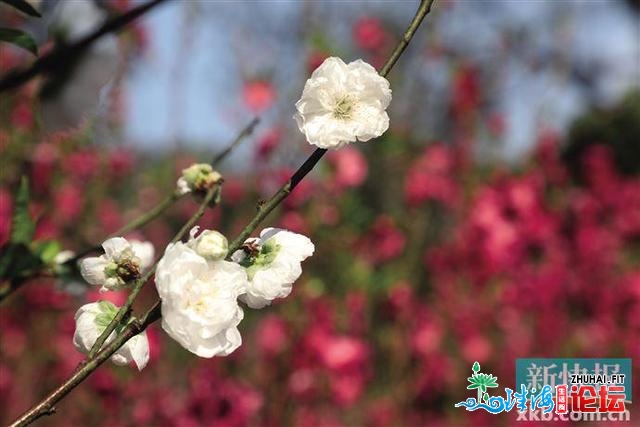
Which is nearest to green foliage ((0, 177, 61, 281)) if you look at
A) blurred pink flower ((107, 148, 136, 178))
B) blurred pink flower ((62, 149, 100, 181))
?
blurred pink flower ((62, 149, 100, 181))

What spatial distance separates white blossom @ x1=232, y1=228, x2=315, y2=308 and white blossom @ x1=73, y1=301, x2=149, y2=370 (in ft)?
0.20

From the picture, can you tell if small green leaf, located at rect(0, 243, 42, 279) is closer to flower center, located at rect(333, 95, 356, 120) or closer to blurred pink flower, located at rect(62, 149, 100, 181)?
flower center, located at rect(333, 95, 356, 120)

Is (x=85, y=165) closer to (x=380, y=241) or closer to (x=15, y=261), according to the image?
(x=380, y=241)

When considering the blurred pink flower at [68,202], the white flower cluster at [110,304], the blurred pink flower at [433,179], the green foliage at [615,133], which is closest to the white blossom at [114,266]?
the white flower cluster at [110,304]

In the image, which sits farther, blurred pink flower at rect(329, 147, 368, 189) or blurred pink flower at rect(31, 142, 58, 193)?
blurred pink flower at rect(329, 147, 368, 189)

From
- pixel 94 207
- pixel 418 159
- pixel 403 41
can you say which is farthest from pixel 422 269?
pixel 403 41

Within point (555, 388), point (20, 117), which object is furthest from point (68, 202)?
point (555, 388)

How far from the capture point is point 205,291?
0.37m

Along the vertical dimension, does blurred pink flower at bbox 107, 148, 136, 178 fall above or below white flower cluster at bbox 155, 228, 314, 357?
above

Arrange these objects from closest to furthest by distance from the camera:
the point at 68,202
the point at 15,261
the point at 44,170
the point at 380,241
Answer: the point at 15,261, the point at 44,170, the point at 380,241, the point at 68,202

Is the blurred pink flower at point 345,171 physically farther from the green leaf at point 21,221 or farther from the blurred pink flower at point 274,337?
the green leaf at point 21,221

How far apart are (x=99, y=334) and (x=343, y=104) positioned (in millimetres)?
186

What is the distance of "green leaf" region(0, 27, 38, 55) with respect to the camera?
486 mm

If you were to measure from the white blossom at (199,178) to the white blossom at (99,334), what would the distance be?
136 mm
